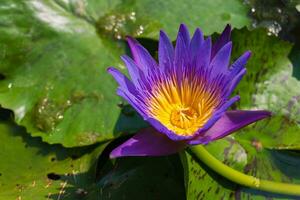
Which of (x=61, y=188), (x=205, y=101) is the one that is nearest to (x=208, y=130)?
(x=205, y=101)

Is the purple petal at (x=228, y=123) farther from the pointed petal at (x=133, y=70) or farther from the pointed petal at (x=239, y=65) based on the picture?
the pointed petal at (x=133, y=70)

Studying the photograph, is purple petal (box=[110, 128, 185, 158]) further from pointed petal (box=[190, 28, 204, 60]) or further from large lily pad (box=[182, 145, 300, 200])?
pointed petal (box=[190, 28, 204, 60])

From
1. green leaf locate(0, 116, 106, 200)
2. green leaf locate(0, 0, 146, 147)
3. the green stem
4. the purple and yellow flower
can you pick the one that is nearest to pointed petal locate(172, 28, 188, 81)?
the purple and yellow flower

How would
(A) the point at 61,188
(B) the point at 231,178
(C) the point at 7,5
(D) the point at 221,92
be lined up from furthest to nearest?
(C) the point at 7,5
(A) the point at 61,188
(B) the point at 231,178
(D) the point at 221,92

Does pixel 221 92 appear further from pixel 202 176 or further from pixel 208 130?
pixel 202 176

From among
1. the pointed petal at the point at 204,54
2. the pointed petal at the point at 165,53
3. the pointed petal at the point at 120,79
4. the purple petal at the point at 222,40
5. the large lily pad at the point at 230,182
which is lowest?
the large lily pad at the point at 230,182

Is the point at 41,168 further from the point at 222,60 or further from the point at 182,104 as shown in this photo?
the point at 222,60

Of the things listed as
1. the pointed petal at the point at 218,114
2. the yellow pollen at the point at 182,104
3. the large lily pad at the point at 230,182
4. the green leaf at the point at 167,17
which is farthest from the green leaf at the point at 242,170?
the green leaf at the point at 167,17
